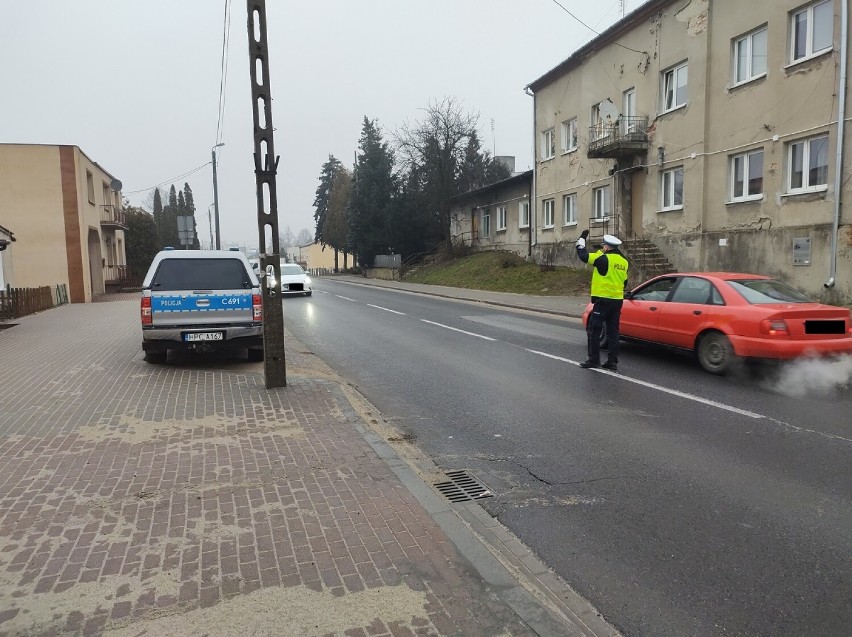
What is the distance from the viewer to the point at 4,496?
426cm

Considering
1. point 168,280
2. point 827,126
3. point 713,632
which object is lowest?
point 713,632

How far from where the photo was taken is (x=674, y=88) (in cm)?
2081

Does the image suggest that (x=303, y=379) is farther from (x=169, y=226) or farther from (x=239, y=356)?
(x=169, y=226)

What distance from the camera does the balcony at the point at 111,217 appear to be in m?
33.2

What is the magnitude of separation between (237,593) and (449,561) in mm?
1106

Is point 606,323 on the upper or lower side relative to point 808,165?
lower

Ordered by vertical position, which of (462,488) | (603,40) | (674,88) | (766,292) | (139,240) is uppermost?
(603,40)

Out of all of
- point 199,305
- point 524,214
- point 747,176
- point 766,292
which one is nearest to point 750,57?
point 747,176

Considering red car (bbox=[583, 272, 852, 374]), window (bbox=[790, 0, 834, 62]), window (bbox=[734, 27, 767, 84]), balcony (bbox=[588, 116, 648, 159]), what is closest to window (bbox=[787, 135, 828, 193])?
window (bbox=[790, 0, 834, 62])

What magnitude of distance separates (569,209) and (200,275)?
2116 cm

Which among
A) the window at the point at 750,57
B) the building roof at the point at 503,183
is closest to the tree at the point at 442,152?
the building roof at the point at 503,183

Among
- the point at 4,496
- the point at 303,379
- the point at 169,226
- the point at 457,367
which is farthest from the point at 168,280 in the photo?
the point at 169,226

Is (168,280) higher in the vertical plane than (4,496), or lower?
higher

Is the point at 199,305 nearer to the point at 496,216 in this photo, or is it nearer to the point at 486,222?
the point at 496,216
